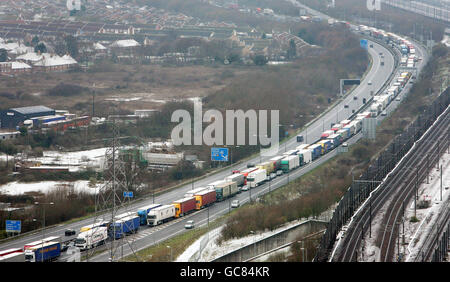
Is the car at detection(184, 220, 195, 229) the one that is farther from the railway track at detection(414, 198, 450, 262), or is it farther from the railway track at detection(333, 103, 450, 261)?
the railway track at detection(414, 198, 450, 262)

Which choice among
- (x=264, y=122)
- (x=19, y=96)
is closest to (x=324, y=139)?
(x=264, y=122)

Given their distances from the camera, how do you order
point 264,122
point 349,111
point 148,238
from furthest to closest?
point 349,111 → point 264,122 → point 148,238

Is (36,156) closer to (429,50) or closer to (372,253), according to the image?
(372,253)

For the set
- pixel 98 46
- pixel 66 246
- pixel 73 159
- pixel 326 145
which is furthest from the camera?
pixel 98 46

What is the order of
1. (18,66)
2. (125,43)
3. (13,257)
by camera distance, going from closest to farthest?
1. (13,257)
2. (18,66)
3. (125,43)

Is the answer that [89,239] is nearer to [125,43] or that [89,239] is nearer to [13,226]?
[13,226]

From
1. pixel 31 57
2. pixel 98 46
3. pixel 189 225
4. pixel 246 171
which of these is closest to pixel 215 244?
pixel 189 225
